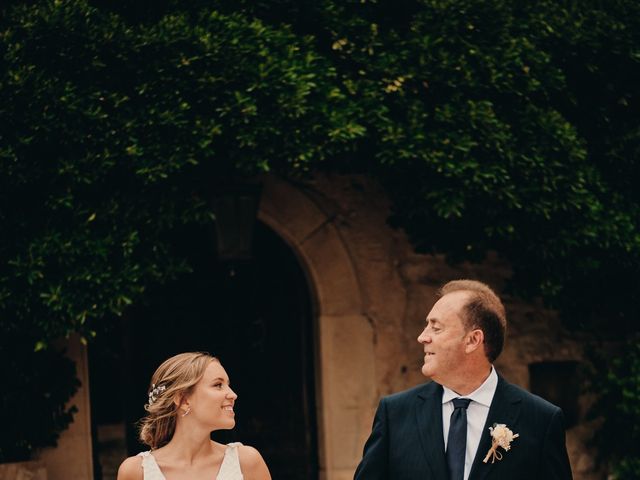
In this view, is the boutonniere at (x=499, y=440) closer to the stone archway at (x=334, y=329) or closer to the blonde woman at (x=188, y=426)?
the blonde woman at (x=188, y=426)

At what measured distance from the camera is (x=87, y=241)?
262 inches

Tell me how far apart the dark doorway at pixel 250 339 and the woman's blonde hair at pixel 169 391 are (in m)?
3.17

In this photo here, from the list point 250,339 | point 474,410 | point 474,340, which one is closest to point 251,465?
point 474,410

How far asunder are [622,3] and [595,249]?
6.04 feet

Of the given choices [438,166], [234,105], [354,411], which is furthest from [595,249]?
[234,105]

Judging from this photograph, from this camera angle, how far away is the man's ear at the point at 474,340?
4.29m

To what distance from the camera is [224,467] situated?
194 inches

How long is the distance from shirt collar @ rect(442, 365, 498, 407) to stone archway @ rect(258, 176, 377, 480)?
3.92 meters

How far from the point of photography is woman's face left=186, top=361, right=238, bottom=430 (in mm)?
4785

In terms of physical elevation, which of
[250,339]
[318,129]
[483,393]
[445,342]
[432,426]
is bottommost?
[432,426]

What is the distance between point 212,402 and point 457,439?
1132 millimetres

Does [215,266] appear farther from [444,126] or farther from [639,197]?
[639,197]

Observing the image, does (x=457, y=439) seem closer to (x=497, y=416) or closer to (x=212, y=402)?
(x=497, y=416)

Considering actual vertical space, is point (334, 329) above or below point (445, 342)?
above
